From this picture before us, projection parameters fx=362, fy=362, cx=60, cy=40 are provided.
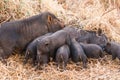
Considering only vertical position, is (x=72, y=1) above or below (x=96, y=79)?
above

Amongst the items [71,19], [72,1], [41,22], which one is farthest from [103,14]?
[41,22]

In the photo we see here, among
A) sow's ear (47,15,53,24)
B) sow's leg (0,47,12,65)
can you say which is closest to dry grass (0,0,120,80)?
sow's leg (0,47,12,65)

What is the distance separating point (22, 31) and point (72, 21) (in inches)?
51.9

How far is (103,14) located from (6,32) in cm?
223

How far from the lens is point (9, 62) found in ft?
17.2

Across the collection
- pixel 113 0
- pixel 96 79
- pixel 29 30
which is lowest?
pixel 96 79

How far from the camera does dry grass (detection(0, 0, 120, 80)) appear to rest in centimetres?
489

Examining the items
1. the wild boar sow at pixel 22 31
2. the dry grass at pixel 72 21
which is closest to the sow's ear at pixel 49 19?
the wild boar sow at pixel 22 31

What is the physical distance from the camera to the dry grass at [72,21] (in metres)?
4.89

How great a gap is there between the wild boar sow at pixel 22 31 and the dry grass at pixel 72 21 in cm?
18

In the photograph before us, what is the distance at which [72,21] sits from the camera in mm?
A: 6496

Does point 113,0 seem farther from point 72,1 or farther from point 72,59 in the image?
point 72,59

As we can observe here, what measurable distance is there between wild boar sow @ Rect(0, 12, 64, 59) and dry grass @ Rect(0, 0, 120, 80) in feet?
0.60

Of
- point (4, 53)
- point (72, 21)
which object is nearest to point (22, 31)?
point (4, 53)
